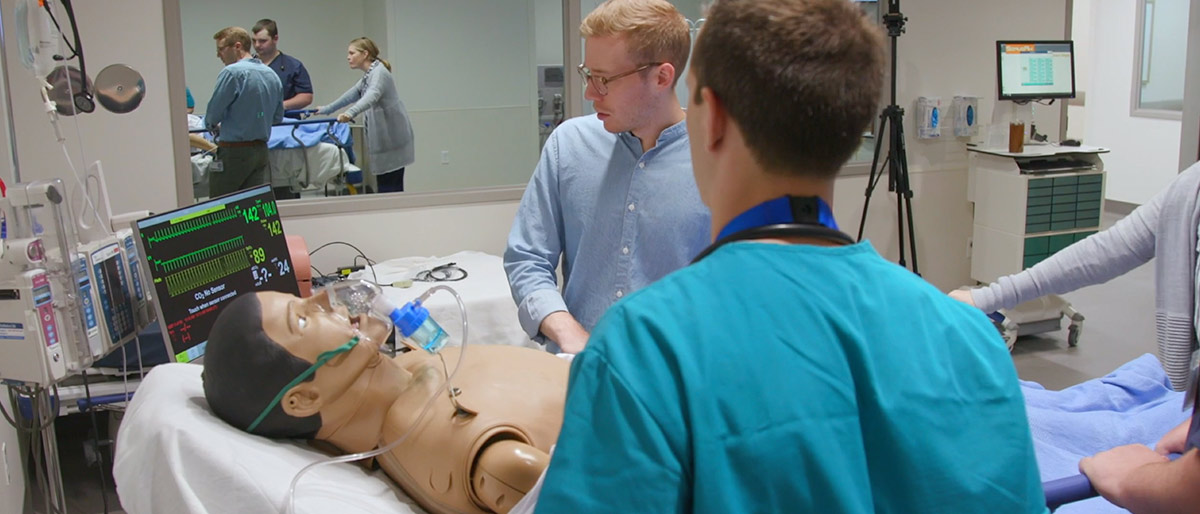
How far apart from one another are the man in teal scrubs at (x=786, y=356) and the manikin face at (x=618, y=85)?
905mm

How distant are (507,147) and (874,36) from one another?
4370 mm

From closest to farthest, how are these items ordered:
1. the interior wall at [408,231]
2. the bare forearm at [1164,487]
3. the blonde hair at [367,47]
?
the bare forearm at [1164,487]
the interior wall at [408,231]
the blonde hair at [367,47]

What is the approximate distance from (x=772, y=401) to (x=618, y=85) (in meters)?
1.12

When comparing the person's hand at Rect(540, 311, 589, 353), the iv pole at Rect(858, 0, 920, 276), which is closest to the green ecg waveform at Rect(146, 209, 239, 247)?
the person's hand at Rect(540, 311, 589, 353)

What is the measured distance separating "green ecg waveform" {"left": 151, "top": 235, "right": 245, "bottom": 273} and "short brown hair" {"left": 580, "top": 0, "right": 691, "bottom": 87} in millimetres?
977

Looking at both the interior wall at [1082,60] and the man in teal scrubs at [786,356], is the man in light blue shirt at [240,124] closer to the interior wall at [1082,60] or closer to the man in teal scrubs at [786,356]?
the man in teal scrubs at [786,356]

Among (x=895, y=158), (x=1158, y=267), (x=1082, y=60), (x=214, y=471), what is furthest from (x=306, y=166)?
(x=1082, y=60)

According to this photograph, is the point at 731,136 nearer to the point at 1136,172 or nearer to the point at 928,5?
the point at 928,5

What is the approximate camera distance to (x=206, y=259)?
6.88ft

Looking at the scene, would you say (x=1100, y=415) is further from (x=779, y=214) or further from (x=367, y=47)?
(x=367, y=47)

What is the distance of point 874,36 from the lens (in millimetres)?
844

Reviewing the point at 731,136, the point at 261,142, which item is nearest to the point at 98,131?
the point at 261,142

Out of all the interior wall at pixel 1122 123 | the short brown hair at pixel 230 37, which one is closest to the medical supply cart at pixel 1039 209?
the interior wall at pixel 1122 123

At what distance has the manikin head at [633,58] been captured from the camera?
1754mm
